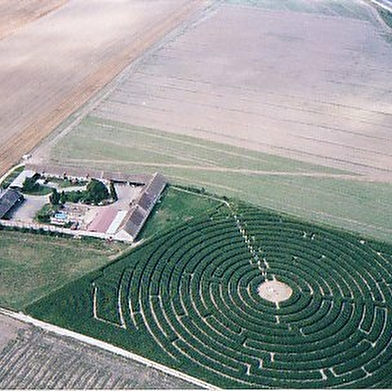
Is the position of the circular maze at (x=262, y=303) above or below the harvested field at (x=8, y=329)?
above

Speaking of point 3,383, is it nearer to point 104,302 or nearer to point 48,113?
point 104,302

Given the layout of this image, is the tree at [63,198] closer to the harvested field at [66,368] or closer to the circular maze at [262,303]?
the circular maze at [262,303]

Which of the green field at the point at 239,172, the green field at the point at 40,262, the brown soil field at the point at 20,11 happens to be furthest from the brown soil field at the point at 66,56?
the green field at the point at 40,262

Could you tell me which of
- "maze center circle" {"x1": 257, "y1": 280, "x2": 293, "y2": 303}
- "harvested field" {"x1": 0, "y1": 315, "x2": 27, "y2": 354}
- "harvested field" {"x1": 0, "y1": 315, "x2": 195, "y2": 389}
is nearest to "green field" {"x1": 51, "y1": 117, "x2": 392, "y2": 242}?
"maze center circle" {"x1": 257, "y1": 280, "x2": 293, "y2": 303}

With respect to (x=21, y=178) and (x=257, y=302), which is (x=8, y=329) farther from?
(x=21, y=178)

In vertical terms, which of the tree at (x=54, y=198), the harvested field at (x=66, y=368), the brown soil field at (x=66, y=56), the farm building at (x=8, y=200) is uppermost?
the brown soil field at (x=66, y=56)

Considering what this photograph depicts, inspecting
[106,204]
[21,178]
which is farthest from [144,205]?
[21,178]
